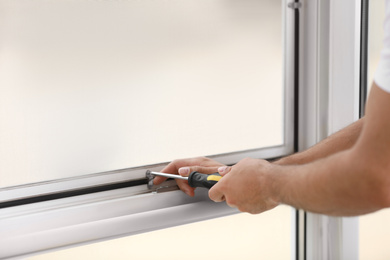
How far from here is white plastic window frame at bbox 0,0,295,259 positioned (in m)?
0.99

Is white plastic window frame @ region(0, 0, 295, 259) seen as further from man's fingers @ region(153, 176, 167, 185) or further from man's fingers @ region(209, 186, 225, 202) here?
man's fingers @ region(209, 186, 225, 202)

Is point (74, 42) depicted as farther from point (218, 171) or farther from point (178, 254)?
point (178, 254)

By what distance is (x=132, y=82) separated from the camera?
1133mm

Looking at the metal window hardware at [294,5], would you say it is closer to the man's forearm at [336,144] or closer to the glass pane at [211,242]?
the man's forearm at [336,144]

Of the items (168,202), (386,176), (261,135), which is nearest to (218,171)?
(168,202)

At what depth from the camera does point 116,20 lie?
3.58 feet

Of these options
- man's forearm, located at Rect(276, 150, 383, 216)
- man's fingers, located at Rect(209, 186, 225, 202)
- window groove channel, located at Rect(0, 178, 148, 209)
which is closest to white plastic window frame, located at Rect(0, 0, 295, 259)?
window groove channel, located at Rect(0, 178, 148, 209)

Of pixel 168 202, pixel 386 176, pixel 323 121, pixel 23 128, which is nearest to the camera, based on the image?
pixel 386 176

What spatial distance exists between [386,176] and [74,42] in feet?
2.16

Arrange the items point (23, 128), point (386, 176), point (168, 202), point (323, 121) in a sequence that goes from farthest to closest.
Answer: point (323, 121), point (168, 202), point (23, 128), point (386, 176)

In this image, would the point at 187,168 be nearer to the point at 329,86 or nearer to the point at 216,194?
the point at 216,194

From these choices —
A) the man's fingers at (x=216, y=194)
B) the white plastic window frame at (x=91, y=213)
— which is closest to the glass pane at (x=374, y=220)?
the white plastic window frame at (x=91, y=213)

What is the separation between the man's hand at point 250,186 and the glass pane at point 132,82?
0.26 meters

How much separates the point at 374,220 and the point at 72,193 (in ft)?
2.61
